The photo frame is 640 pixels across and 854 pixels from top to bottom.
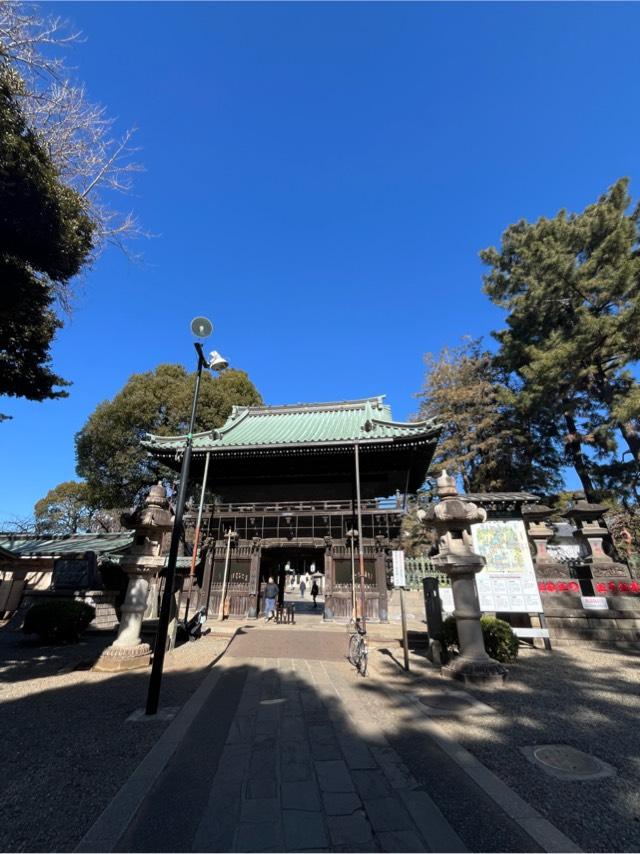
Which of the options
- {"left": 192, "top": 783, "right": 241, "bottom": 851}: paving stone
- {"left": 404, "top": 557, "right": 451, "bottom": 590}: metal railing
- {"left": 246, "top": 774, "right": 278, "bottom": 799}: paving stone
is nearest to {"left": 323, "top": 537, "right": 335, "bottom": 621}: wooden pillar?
{"left": 404, "top": 557, "right": 451, "bottom": 590}: metal railing

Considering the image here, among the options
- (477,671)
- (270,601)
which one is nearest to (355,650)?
(477,671)

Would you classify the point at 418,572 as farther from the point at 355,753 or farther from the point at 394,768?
the point at 394,768

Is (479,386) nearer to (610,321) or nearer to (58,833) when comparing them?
(610,321)

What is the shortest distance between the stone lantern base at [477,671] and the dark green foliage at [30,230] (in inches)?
435

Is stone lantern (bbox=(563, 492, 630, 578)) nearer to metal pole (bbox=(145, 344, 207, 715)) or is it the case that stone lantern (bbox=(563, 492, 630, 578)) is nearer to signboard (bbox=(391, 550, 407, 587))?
signboard (bbox=(391, 550, 407, 587))

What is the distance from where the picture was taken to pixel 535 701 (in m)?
5.68

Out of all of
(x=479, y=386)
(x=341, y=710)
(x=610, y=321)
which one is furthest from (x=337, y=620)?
(x=610, y=321)

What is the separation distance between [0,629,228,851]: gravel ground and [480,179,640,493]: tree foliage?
2014 centimetres

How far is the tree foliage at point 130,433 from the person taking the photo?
24.5 meters

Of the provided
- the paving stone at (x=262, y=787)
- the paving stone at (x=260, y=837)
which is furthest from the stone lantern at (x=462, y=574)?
the paving stone at (x=260, y=837)

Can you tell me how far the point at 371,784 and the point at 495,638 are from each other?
18.9ft

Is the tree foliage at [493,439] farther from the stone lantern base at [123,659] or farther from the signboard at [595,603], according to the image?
the stone lantern base at [123,659]

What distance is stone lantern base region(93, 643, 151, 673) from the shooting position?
7.48m

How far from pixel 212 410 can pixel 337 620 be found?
17640 millimetres
